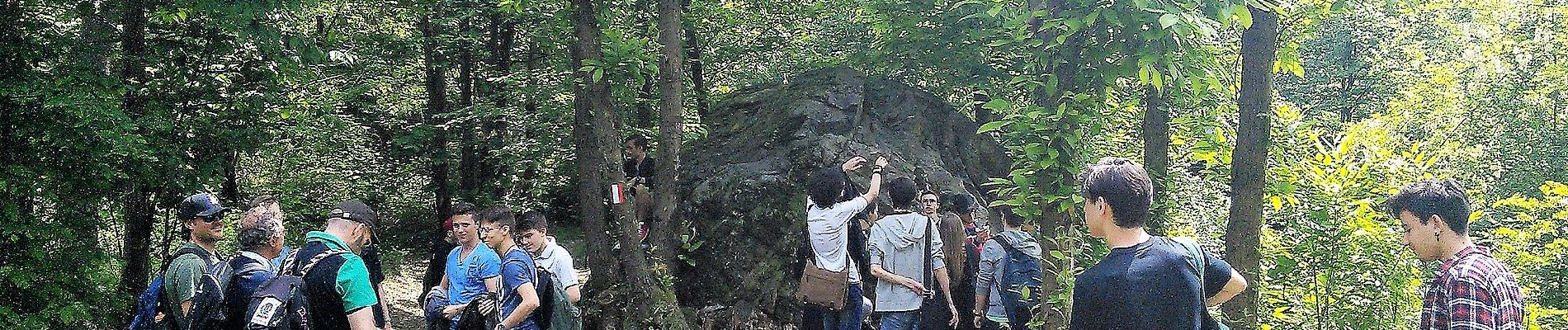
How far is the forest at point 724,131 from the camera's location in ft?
18.6

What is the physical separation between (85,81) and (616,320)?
4.04 metres

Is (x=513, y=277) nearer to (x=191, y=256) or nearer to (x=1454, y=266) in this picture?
(x=191, y=256)

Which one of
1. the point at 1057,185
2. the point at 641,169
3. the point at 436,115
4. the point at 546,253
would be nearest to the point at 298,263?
the point at 546,253

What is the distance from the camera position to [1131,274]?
130 inches

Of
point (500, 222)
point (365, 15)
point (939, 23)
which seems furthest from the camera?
point (365, 15)

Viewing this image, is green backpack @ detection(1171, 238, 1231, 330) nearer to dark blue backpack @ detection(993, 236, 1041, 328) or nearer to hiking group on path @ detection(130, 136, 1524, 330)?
hiking group on path @ detection(130, 136, 1524, 330)

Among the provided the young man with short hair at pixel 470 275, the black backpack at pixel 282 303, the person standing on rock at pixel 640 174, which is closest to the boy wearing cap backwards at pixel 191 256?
the black backpack at pixel 282 303

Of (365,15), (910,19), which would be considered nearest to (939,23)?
(910,19)

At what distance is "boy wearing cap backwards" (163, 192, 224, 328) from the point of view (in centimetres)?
516

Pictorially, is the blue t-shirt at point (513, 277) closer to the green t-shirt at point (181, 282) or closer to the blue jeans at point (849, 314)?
the green t-shirt at point (181, 282)

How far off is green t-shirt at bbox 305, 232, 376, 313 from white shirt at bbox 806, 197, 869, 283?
102 inches

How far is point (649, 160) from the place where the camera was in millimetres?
11828

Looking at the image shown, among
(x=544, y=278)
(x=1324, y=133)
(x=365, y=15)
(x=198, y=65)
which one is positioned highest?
(x=365, y=15)

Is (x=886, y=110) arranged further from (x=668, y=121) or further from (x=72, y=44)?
(x=72, y=44)
